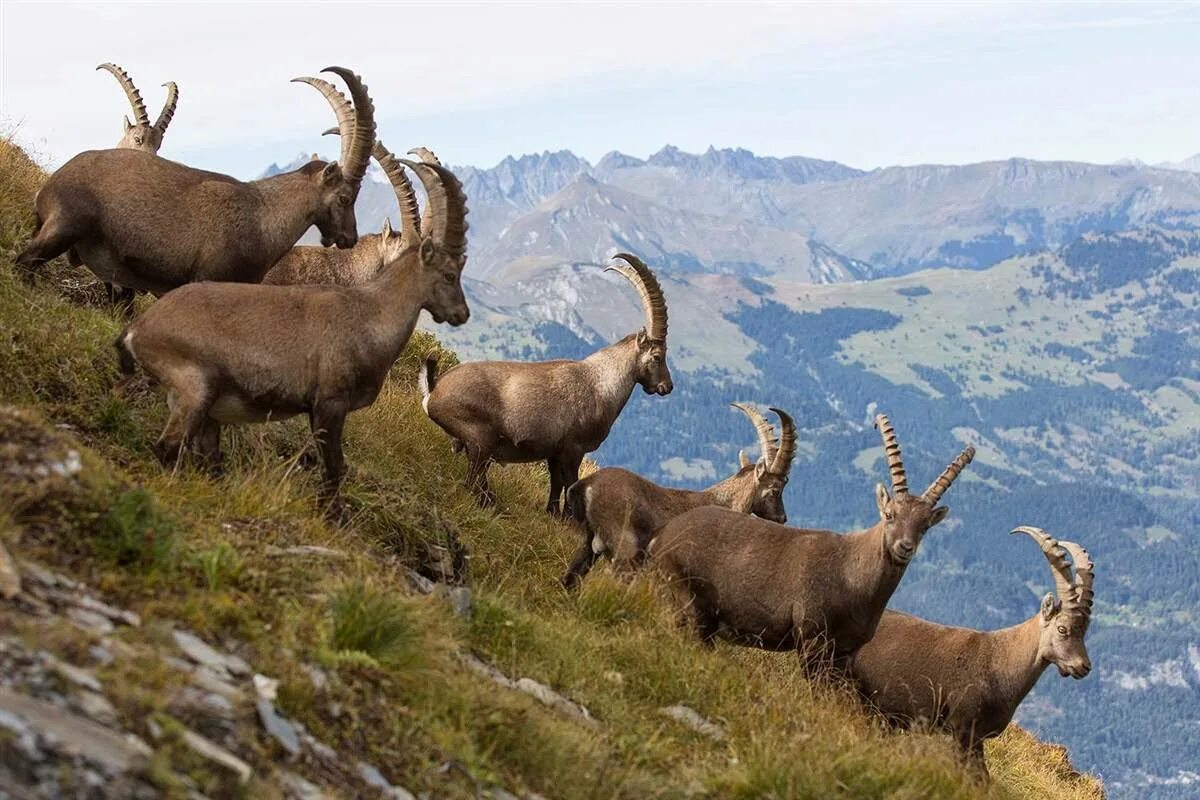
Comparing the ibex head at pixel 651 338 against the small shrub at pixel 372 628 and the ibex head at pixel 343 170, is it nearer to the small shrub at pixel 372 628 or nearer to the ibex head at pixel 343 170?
the ibex head at pixel 343 170

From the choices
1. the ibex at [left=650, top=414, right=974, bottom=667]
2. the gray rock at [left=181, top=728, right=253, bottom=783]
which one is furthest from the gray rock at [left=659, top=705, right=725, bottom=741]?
the gray rock at [left=181, top=728, right=253, bottom=783]

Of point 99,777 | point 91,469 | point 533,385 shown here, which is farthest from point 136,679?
point 533,385

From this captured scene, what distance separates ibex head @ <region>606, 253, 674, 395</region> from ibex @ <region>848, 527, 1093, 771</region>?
4496 mm

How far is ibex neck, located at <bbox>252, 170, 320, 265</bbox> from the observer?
568 inches

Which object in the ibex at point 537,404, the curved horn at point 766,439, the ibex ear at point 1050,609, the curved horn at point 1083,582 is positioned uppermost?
the ibex at point 537,404

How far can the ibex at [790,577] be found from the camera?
14352 millimetres

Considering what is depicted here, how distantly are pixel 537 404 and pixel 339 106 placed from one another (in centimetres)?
459

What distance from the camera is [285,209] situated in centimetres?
1467

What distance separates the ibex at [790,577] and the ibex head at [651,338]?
4278mm

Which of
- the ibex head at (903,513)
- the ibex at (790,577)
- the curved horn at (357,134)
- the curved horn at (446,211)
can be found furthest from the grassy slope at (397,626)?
the curved horn at (357,134)

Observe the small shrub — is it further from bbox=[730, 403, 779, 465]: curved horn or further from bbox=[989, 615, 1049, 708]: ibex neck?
bbox=[730, 403, 779, 465]: curved horn

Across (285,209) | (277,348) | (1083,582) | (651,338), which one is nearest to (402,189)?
(285,209)

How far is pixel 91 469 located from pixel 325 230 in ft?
25.6

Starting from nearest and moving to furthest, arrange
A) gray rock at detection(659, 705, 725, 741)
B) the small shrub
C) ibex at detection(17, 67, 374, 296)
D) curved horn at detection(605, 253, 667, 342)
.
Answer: the small shrub < gray rock at detection(659, 705, 725, 741) < ibex at detection(17, 67, 374, 296) < curved horn at detection(605, 253, 667, 342)
